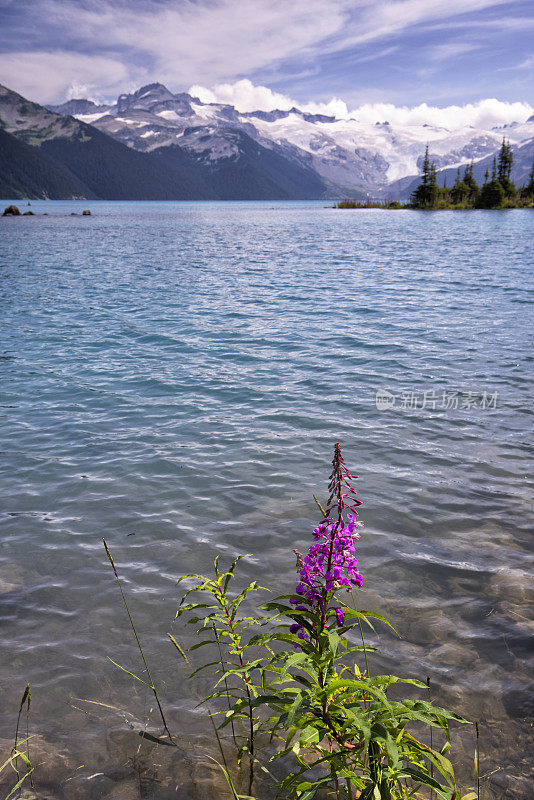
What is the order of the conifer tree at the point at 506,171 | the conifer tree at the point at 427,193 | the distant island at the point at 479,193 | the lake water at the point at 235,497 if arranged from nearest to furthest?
the lake water at the point at 235,497 < the distant island at the point at 479,193 < the conifer tree at the point at 506,171 < the conifer tree at the point at 427,193

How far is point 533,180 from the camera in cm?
14362

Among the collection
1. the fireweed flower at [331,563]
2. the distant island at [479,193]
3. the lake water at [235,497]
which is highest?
the distant island at [479,193]

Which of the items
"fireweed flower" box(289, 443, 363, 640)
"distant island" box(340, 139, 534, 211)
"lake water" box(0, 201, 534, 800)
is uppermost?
"distant island" box(340, 139, 534, 211)

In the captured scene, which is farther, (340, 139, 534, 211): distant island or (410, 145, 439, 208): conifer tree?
(410, 145, 439, 208): conifer tree

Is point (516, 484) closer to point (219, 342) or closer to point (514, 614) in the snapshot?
point (514, 614)

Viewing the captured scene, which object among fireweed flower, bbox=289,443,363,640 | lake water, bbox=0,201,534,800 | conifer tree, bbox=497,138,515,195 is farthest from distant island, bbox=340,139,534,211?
fireweed flower, bbox=289,443,363,640

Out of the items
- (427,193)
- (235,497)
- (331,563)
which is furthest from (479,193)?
(331,563)

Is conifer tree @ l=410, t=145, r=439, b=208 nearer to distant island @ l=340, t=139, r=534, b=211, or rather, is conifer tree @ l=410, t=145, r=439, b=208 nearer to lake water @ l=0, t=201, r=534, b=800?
distant island @ l=340, t=139, r=534, b=211

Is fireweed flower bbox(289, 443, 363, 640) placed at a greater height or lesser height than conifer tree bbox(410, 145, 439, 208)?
lesser

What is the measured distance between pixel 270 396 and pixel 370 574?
24.6 feet

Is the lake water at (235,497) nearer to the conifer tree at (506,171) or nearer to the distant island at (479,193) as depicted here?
the distant island at (479,193)

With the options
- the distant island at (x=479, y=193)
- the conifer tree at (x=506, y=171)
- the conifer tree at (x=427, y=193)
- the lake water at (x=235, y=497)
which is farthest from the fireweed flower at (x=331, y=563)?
the conifer tree at (x=506, y=171)

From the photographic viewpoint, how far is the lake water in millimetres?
4629

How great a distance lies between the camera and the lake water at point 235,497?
4629 mm
